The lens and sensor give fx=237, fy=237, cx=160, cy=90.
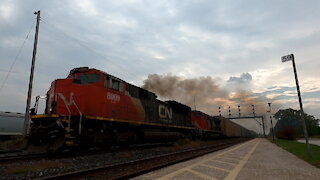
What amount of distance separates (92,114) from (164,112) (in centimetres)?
874

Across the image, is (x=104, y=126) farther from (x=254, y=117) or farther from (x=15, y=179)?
(x=254, y=117)

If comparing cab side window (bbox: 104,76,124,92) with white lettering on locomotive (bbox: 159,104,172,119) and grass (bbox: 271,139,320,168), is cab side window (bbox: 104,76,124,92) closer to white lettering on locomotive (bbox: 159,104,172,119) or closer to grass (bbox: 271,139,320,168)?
white lettering on locomotive (bbox: 159,104,172,119)

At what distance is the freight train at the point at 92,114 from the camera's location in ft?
31.4

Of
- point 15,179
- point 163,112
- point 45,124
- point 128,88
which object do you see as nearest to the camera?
point 15,179

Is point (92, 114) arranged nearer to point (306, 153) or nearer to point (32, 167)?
point (32, 167)

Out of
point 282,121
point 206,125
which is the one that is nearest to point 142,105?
point 206,125

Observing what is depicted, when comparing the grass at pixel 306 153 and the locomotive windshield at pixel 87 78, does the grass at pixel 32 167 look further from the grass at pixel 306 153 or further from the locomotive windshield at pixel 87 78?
the grass at pixel 306 153

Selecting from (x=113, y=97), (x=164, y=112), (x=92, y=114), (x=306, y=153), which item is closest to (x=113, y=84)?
(x=113, y=97)

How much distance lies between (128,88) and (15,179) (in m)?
8.38

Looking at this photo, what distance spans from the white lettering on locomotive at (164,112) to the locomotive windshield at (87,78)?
7.66 meters

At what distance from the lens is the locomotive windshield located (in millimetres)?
11180

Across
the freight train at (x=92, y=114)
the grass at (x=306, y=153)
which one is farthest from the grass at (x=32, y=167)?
the grass at (x=306, y=153)

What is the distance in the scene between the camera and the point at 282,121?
130m

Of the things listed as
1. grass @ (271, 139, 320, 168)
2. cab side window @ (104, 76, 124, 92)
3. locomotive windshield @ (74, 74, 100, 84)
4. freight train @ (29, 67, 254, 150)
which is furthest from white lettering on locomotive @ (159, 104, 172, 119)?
grass @ (271, 139, 320, 168)
